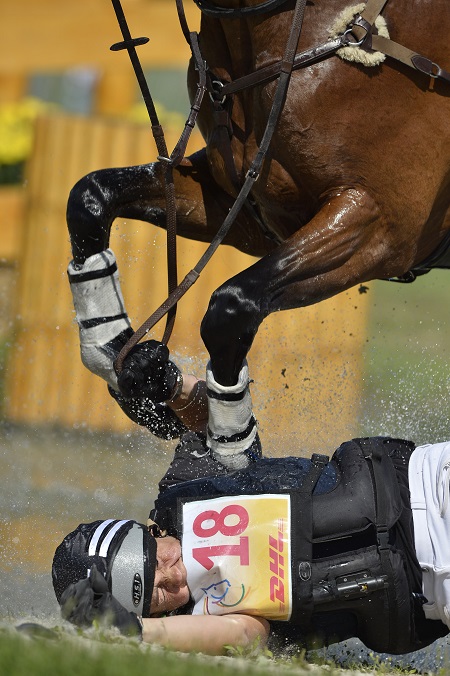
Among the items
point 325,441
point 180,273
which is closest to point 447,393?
point 325,441

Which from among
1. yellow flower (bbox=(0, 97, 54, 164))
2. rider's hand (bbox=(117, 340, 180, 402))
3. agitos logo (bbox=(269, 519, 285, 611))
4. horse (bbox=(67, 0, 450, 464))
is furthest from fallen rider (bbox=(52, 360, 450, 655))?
yellow flower (bbox=(0, 97, 54, 164))

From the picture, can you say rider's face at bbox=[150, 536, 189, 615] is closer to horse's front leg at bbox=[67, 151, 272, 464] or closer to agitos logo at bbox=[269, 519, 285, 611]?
agitos logo at bbox=[269, 519, 285, 611]

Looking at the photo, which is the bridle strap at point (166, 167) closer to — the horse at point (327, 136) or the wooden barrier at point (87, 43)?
the horse at point (327, 136)

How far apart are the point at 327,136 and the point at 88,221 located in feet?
3.33

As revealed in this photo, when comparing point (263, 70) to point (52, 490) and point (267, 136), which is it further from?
point (52, 490)

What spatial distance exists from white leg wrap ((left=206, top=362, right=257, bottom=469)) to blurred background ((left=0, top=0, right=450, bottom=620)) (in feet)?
2.85

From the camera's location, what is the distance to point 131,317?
22.3 ft

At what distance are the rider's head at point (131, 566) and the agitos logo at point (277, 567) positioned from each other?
12.1 inches

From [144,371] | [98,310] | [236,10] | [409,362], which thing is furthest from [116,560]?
[409,362]

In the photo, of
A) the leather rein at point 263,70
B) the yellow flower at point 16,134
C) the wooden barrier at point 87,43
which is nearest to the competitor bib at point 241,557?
the leather rein at point 263,70

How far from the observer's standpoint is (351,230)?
343 cm

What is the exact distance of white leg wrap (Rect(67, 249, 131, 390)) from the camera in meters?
3.90

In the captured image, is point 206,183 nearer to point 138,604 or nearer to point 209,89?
point 209,89

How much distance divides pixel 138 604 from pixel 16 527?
1.89 metres
